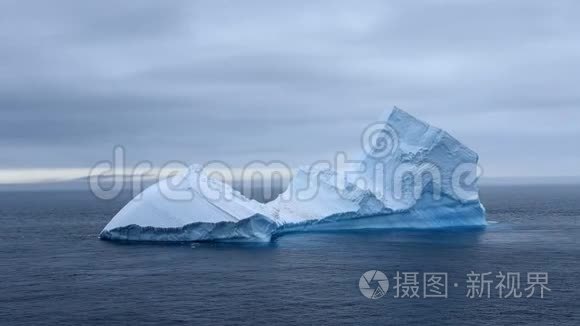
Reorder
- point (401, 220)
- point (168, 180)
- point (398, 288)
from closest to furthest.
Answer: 1. point (398, 288)
2. point (168, 180)
3. point (401, 220)

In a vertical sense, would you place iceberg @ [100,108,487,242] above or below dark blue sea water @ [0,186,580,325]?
above

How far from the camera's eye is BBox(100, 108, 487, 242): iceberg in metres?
43.1

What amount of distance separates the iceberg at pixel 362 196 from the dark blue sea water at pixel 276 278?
161 centimetres

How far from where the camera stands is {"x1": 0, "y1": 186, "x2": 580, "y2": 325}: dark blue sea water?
23.7m

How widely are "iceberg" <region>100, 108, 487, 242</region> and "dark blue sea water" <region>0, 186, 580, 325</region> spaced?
1.61m

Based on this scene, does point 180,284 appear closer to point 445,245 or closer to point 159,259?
point 159,259

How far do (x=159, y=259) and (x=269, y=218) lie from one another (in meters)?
10.0

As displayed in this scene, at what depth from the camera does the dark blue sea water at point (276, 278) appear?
77.7ft

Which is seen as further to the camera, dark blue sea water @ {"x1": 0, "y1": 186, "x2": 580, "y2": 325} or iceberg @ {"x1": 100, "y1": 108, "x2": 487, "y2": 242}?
iceberg @ {"x1": 100, "y1": 108, "x2": 487, "y2": 242}

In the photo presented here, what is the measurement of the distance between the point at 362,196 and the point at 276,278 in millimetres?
19550

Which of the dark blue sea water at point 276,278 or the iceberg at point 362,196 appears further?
the iceberg at point 362,196

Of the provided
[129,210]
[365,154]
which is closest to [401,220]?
[365,154]

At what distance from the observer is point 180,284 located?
95.9 feet

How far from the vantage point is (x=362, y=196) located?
48.9 m
